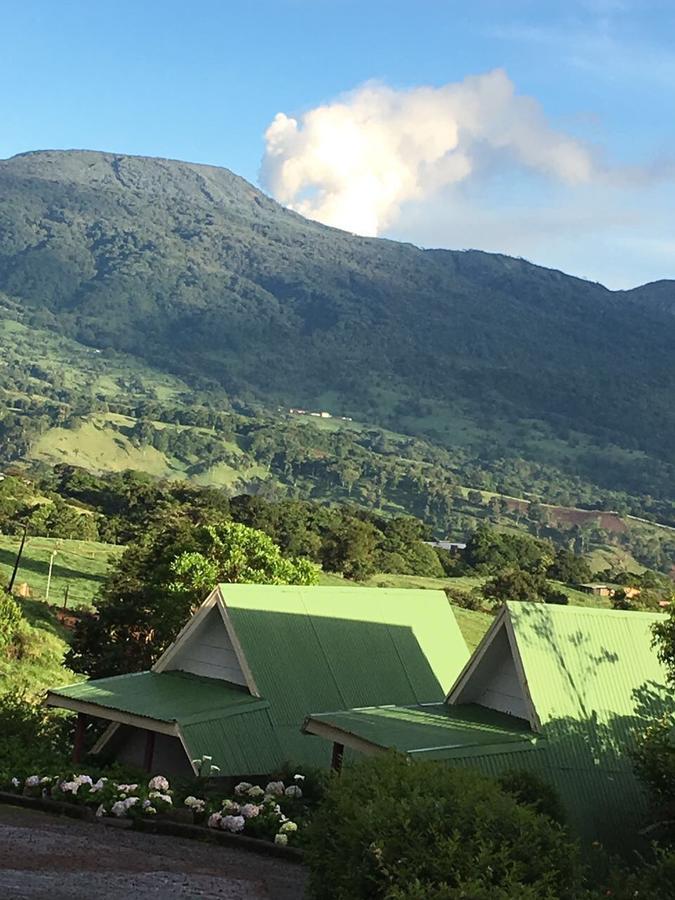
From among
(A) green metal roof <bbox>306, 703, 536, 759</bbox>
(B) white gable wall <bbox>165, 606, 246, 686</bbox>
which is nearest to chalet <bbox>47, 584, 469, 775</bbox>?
(B) white gable wall <bbox>165, 606, 246, 686</bbox>

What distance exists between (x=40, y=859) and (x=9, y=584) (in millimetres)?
42969

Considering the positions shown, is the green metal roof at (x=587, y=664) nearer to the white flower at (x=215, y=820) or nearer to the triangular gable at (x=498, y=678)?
the triangular gable at (x=498, y=678)

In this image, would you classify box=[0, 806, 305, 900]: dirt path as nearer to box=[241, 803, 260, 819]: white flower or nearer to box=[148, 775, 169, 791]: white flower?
box=[241, 803, 260, 819]: white flower

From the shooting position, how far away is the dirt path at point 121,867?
12414 mm

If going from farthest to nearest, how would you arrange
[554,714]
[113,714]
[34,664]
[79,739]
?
[34,664]
[79,739]
[113,714]
[554,714]

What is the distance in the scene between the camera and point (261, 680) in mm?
22281

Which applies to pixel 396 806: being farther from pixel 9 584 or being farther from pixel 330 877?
pixel 9 584

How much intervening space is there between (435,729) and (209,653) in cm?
670

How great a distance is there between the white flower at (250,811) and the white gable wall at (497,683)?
15.2 feet

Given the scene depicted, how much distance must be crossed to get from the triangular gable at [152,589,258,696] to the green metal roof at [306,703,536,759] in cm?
405

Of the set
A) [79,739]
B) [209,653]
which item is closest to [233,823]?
[209,653]

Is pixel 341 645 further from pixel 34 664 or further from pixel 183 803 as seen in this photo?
pixel 34 664

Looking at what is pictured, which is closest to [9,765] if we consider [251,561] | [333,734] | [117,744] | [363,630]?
[117,744]

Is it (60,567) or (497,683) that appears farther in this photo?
(60,567)
